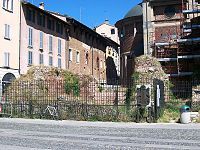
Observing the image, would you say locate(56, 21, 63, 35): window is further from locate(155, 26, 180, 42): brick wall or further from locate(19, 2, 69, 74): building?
locate(155, 26, 180, 42): brick wall

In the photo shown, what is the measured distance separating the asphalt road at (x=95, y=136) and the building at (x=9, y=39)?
61.6ft

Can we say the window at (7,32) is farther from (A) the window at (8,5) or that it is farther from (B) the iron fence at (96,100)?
(B) the iron fence at (96,100)

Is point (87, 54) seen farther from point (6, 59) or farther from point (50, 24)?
point (6, 59)

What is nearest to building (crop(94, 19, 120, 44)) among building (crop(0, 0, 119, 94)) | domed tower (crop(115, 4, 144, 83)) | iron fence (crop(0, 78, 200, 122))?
building (crop(0, 0, 119, 94))

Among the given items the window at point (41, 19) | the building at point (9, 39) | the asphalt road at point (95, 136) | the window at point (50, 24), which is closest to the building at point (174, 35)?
the window at point (41, 19)

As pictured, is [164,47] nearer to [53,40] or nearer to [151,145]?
[53,40]

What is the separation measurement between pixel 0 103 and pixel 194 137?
1278 cm

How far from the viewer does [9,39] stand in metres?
36.4

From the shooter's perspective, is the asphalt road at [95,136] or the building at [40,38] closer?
the asphalt road at [95,136]

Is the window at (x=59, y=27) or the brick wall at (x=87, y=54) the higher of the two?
the window at (x=59, y=27)

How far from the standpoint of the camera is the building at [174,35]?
33594 millimetres

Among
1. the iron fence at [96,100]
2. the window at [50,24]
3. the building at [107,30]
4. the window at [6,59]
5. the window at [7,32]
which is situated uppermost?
the building at [107,30]

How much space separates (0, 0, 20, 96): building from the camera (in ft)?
117

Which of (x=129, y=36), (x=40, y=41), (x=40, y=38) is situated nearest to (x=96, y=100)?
(x=40, y=41)
